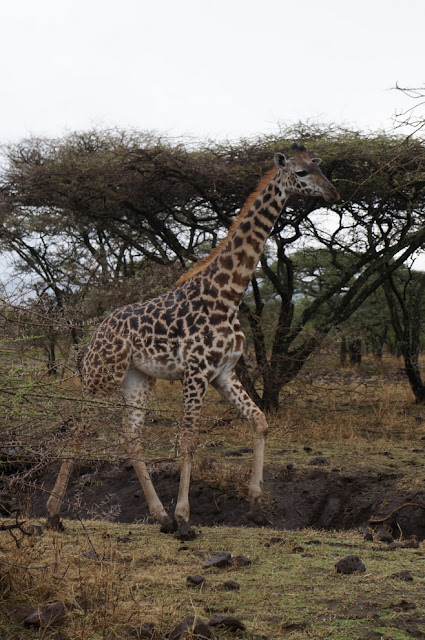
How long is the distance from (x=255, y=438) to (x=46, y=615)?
3.07 m

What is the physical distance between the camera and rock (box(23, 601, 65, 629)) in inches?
138

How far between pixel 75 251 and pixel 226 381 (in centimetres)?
1297

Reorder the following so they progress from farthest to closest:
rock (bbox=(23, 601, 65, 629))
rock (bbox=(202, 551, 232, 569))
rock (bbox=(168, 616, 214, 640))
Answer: rock (bbox=(202, 551, 232, 569)) < rock (bbox=(23, 601, 65, 629)) < rock (bbox=(168, 616, 214, 640))

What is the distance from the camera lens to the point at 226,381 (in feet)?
21.5

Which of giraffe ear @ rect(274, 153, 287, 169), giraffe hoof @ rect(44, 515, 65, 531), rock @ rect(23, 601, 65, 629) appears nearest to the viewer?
rock @ rect(23, 601, 65, 629)

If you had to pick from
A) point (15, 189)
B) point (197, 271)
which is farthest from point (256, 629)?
point (15, 189)

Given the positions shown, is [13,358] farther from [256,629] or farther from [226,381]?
[226,381]

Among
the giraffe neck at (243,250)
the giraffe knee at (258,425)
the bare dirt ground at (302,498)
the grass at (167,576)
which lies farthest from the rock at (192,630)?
the giraffe neck at (243,250)

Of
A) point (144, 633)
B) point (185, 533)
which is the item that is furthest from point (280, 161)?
point (144, 633)

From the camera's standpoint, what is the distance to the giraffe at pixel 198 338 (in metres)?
6.29

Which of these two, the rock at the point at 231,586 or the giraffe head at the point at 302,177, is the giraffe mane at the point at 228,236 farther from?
the rock at the point at 231,586

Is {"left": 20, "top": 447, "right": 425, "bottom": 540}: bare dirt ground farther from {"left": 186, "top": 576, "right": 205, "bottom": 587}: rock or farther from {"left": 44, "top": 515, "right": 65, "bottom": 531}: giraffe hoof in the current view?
{"left": 186, "top": 576, "right": 205, "bottom": 587}: rock

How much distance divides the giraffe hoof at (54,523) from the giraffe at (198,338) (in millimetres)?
69

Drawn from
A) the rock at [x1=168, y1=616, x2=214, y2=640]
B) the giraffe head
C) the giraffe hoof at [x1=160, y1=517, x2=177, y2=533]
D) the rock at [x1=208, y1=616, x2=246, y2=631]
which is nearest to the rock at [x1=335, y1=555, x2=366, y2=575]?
the rock at [x1=208, y1=616, x2=246, y2=631]
